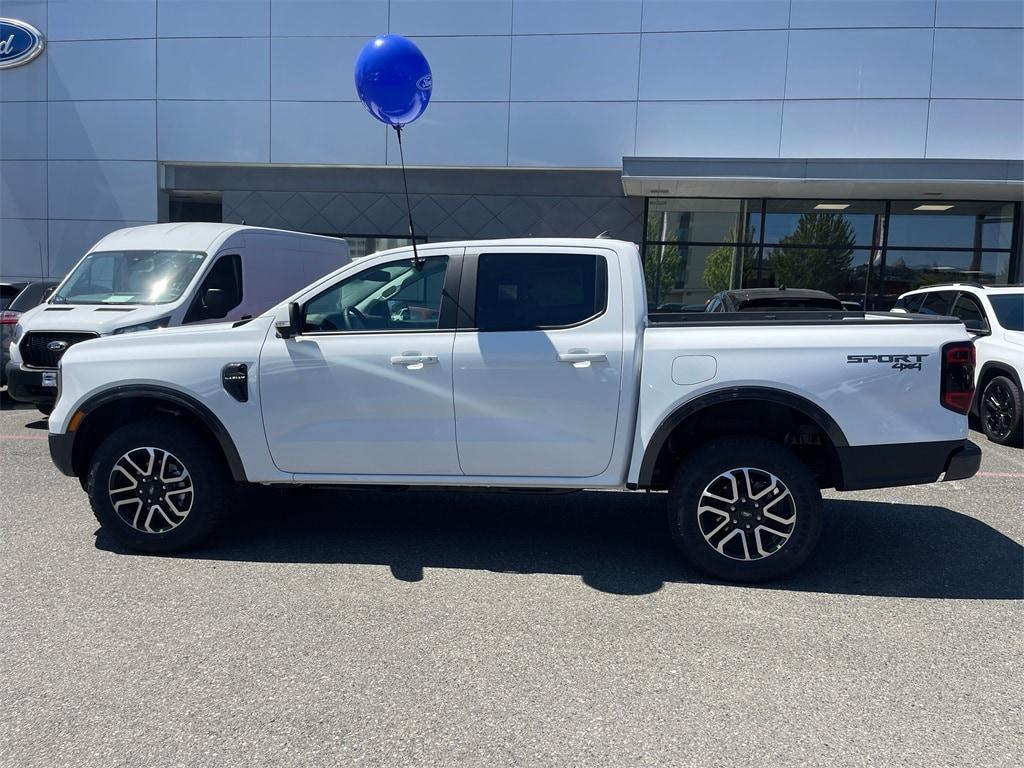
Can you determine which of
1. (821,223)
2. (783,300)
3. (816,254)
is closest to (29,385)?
(783,300)

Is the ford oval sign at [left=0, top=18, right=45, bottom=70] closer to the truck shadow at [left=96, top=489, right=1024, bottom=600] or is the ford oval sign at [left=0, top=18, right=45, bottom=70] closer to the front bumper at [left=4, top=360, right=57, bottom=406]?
the front bumper at [left=4, top=360, right=57, bottom=406]

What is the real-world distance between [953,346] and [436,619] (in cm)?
305

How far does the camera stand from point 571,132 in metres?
16.3

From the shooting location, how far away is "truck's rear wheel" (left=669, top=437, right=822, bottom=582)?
14.2ft

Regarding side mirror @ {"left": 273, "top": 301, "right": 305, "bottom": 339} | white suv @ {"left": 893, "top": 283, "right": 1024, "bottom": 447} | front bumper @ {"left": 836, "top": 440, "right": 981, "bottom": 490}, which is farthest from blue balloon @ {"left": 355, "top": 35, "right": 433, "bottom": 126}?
white suv @ {"left": 893, "top": 283, "right": 1024, "bottom": 447}

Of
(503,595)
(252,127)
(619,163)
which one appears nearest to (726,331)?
(503,595)

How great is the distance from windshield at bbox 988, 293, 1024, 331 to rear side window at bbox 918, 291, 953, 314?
2.57 ft

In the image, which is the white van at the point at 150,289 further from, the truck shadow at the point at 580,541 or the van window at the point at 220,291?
the truck shadow at the point at 580,541

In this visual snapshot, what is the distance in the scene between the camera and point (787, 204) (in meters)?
16.5

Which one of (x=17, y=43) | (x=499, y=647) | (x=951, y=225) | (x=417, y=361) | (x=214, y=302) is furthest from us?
(x=17, y=43)

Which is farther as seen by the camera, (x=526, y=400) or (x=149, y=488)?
(x=149, y=488)

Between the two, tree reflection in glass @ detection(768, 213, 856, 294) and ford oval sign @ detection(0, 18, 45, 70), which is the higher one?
ford oval sign @ detection(0, 18, 45, 70)

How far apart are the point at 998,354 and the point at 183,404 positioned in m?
7.90

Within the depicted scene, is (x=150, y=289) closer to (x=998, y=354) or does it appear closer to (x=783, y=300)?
(x=783, y=300)
